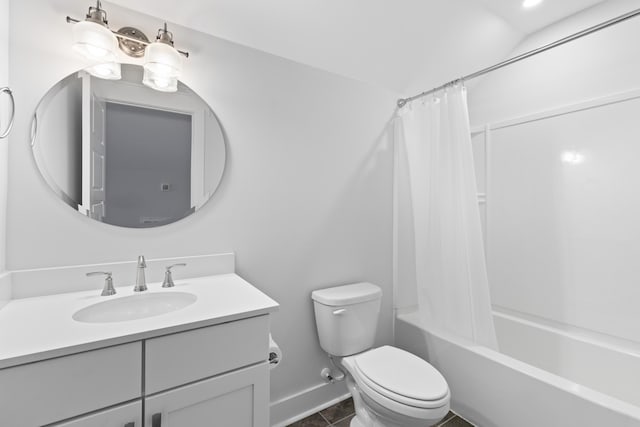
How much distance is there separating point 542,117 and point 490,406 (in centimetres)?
186

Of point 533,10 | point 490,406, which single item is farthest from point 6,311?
point 533,10

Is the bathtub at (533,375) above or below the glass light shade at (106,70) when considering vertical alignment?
below

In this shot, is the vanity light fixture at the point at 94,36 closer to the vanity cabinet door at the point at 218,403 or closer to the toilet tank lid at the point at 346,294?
the vanity cabinet door at the point at 218,403

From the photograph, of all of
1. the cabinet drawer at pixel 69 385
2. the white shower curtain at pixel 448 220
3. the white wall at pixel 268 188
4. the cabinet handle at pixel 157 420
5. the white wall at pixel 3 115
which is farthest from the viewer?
the white shower curtain at pixel 448 220

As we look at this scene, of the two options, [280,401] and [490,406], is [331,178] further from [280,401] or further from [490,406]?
[490,406]

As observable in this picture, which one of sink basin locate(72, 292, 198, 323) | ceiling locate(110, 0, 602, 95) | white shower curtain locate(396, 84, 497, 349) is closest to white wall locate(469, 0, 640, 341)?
ceiling locate(110, 0, 602, 95)

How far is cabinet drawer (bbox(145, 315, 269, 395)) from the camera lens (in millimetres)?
904

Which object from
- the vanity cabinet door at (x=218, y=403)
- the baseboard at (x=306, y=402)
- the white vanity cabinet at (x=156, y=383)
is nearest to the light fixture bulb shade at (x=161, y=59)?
the white vanity cabinet at (x=156, y=383)

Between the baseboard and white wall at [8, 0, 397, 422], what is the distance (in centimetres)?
5

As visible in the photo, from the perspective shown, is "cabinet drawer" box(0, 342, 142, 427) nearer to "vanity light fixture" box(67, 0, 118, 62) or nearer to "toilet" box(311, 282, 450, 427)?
"toilet" box(311, 282, 450, 427)

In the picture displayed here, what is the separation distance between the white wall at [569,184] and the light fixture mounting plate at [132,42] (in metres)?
2.38

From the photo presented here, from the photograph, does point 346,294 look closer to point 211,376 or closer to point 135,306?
point 211,376

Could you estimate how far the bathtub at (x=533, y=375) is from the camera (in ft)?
4.18

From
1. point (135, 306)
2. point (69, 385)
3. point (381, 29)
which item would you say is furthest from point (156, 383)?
point (381, 29)
